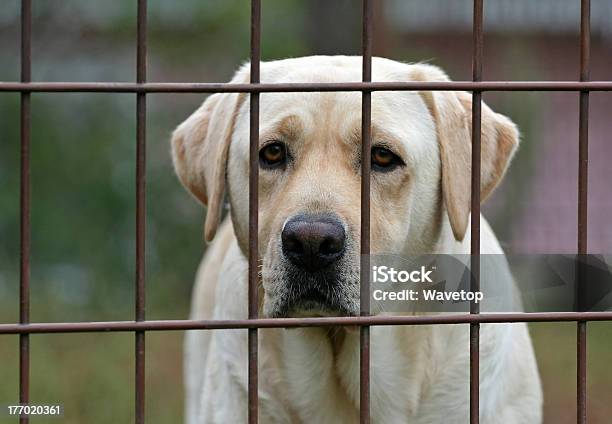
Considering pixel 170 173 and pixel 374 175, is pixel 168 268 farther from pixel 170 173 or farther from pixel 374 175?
pixel 374 175

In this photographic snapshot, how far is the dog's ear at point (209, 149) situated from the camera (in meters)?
2.92

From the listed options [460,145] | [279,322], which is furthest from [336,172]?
[279,322]

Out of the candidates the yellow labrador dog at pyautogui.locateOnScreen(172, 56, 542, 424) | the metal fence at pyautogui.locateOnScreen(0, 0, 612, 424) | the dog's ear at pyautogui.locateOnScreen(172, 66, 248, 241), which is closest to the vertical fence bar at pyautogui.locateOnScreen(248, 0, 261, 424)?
the metal fence at pyautogui.locateOnScreen(0, 0, 612, 424)

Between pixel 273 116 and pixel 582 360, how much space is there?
3.67ft

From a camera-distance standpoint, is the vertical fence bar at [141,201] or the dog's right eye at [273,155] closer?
the vertical fence bar at [141,201]

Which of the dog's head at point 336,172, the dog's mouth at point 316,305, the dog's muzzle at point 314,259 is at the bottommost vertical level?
the dog's mouth at point 316,305

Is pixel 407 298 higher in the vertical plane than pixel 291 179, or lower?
lower

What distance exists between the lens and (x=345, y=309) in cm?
250

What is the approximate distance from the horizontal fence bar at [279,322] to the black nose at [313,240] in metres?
0.38

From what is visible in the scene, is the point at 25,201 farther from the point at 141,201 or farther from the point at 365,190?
the point at 365,190

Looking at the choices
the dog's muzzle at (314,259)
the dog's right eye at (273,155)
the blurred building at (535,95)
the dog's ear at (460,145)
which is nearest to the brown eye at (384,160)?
the dog's ear at (460,145)

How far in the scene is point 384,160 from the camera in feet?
9.16

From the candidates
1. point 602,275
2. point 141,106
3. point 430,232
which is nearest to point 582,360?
point 602,275

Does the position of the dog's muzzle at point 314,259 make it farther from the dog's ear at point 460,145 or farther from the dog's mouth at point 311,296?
the dog's ear at point 460,145
